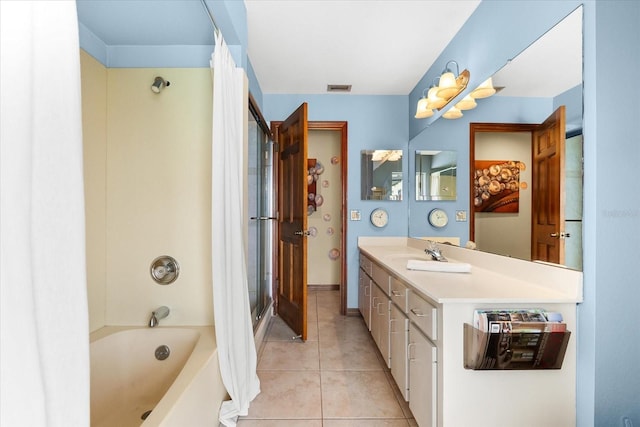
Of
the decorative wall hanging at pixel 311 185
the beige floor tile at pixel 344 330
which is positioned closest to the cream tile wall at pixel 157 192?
the beige floor tile at pixel 344 330

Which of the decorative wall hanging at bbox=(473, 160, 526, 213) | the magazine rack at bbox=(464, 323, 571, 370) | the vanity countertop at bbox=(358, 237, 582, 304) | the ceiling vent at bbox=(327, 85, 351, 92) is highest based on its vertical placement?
the ceiling vent at bbox=(327, 85, 351, 92)

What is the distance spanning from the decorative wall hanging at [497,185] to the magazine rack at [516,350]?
81cm

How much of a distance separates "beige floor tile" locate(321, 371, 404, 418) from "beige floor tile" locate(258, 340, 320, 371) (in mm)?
199

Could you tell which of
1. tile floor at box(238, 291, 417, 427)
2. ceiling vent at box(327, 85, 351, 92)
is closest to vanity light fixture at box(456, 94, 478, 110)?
ceiling vent at box(327, 85, 351, 92)

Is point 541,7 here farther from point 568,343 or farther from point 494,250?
point 568,343

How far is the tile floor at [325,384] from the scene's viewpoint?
5.71 ft

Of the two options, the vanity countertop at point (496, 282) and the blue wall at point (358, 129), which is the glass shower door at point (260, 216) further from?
the vanity countertop at point (496, 282)

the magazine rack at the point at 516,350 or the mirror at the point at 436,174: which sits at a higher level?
the mirror at the point at 436,174

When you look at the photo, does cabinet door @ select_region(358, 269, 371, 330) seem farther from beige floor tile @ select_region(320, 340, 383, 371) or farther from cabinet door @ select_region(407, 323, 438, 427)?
cabinet door @ select_region(407, 323, 438, 427)

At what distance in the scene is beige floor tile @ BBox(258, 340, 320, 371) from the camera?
7.61 ft

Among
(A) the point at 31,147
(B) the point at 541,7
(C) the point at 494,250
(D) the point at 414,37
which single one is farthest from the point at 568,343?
(D) the point at 414,37

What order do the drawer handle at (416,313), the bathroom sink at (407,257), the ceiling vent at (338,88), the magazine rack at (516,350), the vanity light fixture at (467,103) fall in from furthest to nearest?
1. the ceiling vent at (338,88)
2. the bathroom sink at (407,257)
3. the vanity light fixture at (467,103)
4. the drawer handle at (416,313)
5. the magazine rack at (516,350)

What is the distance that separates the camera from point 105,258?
198 cm

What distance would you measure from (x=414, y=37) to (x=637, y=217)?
1892 mm
